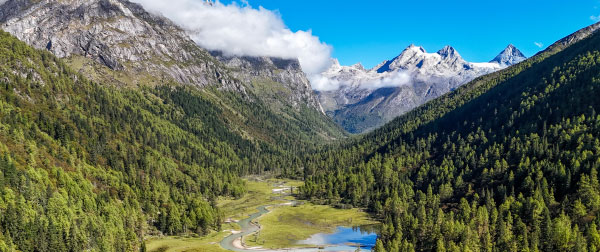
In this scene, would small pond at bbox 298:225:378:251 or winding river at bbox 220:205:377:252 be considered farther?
small pond at bbox 298:225:378:251

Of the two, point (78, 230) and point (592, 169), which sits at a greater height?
point (592, 169)

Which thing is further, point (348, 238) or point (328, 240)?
point (348, 238)

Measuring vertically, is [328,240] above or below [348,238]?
below

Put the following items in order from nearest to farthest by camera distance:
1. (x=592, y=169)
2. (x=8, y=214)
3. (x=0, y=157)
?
(x=8, y=214) < (x=0, y=157) < (x=592, y=169)

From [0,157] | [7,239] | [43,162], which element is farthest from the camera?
[43,162]

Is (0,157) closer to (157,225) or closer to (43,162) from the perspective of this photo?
(43,162)

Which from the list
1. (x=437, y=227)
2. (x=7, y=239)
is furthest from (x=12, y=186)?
(x=437, y=227)

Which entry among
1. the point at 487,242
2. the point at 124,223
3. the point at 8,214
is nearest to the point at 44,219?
the point at 8,214

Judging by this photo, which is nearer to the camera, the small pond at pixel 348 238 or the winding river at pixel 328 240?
the winding river at pixel 328 240

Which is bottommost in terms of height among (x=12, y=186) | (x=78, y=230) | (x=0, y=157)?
(x=78, y=230)

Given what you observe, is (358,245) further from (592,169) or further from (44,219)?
(44,219)

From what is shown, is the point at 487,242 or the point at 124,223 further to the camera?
the point at 124,223
